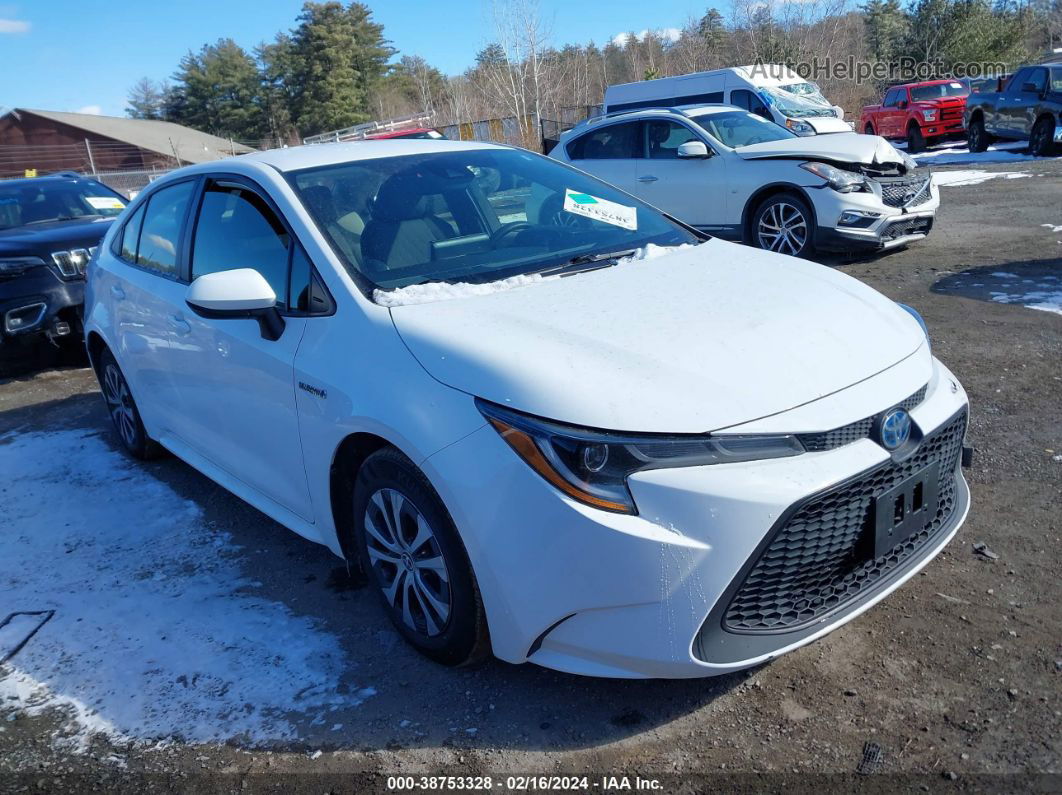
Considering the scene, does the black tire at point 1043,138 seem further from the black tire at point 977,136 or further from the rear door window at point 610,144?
the rear door window at point 610,144

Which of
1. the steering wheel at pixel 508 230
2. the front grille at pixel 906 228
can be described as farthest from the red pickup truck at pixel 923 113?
the steering wheel at pixel 508 230

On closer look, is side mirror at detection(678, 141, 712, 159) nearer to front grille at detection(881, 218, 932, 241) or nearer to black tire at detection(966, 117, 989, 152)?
front grille at detection(881, 218, 932, 241)

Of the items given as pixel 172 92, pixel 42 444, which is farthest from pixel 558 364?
pixel 172 92

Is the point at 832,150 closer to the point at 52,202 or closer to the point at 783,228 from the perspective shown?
the point at 783,228

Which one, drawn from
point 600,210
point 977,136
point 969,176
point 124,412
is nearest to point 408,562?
point 600,210

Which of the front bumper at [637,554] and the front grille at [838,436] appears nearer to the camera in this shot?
the front bumper at [637,554]

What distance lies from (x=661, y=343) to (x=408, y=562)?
3.48 ft

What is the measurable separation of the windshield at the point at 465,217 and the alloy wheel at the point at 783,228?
4.94 meters

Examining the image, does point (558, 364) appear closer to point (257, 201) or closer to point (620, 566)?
point (620, 566)

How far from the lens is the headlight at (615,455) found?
86.1 inches

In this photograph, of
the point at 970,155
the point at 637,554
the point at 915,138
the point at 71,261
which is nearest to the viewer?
the point at 637,554

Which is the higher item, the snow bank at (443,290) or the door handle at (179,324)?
the snow bank at (443,290)

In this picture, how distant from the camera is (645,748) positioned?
241cm

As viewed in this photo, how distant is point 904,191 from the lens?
27.0ft
